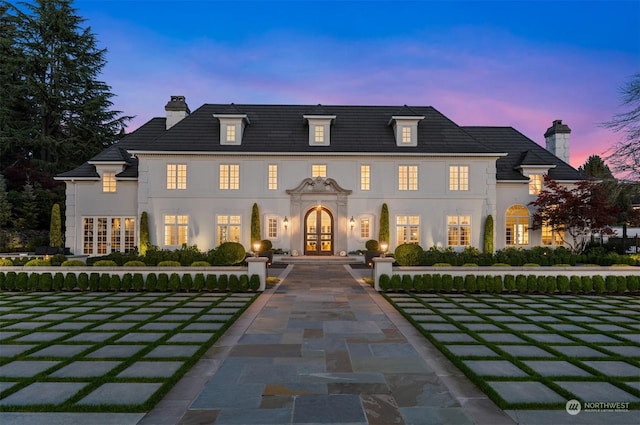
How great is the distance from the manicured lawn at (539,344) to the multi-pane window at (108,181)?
846 inches

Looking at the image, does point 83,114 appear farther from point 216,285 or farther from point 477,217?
point 477,217

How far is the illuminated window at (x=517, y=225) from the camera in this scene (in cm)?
2539

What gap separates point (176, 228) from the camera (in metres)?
24.2

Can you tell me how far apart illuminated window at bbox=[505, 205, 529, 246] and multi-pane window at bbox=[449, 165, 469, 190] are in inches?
155

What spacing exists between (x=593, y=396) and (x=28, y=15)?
4534cm

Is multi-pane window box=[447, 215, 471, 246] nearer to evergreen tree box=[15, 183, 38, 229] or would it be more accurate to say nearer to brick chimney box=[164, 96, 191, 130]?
brick chimney box=[164, 96, 191, 130]

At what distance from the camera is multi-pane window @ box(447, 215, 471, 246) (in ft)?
80.6

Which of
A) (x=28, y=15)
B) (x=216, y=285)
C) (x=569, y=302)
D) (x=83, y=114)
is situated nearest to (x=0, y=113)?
(x=83, y=114)

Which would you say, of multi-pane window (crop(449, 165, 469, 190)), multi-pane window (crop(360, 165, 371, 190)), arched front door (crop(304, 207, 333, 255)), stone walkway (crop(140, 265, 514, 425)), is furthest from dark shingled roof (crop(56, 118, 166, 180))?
multi-pane window (crop(449, 165, 469, 190))

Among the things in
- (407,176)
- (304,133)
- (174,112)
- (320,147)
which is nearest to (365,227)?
(407,176)

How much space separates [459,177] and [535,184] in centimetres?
565

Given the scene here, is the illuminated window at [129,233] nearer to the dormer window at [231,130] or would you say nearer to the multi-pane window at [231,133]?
the dormer window at [231,130]

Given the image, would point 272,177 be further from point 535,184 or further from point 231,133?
point 535,184

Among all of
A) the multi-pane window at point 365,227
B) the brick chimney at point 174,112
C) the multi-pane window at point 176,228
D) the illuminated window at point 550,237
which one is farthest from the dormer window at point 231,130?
the illuminated window at point 550,237
